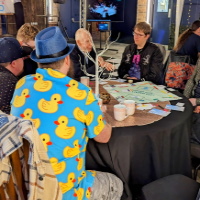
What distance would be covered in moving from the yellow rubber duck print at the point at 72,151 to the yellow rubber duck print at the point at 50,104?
191 millimetres

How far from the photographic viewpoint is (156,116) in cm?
188

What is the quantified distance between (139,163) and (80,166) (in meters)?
0.53

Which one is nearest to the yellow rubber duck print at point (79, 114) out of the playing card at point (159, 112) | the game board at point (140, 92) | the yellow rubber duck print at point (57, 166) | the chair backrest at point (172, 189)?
the yellow rubber duck print at point (57, 166)

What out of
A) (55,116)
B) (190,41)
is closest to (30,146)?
(55,116)

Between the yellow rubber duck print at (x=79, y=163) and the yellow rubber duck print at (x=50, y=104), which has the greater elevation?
the yellow rubber duck print at (x=50, y=104)

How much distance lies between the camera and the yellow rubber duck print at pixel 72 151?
1.27 meters

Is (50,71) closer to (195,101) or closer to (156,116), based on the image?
(156,116)

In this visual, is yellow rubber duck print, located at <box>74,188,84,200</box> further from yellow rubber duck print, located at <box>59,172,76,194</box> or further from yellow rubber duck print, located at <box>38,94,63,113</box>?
yellow rubber duck print, located at <box>38,94,63,113</box>

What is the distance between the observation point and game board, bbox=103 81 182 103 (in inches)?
89.5

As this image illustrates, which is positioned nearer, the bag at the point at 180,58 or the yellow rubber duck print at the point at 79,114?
the yellow rubber duck print at the point at 79,114

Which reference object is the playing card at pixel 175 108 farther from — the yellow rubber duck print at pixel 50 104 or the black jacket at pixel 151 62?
the black jacket at pixel 151 62

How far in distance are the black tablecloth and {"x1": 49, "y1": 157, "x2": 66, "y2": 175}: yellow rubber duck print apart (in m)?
0.40

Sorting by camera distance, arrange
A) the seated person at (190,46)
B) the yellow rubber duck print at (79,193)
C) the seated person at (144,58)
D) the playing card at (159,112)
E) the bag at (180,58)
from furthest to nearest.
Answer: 1. the seated person at (190,46)
2. the bag at (180,58)
3. the seated person at (144,58)
4. the playing card at (159,112)
5. the yellow rubber duck print at (79,193)

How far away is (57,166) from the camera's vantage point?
4.15ft
